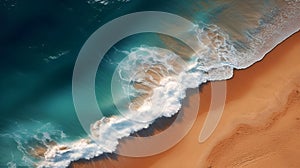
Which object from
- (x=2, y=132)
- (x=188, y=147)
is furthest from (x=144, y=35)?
(x=2, y=132)

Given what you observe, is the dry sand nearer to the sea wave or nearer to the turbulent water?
the sea wave

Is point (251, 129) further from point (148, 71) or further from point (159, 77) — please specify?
point (148, 71)

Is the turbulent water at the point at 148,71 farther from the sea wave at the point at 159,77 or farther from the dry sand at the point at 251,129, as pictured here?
the dry sand at the point at 251,129

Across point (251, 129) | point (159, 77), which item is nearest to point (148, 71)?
point (159, 77)

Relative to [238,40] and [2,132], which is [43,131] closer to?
[2,132]

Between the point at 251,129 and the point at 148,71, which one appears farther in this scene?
the point at 148,71
